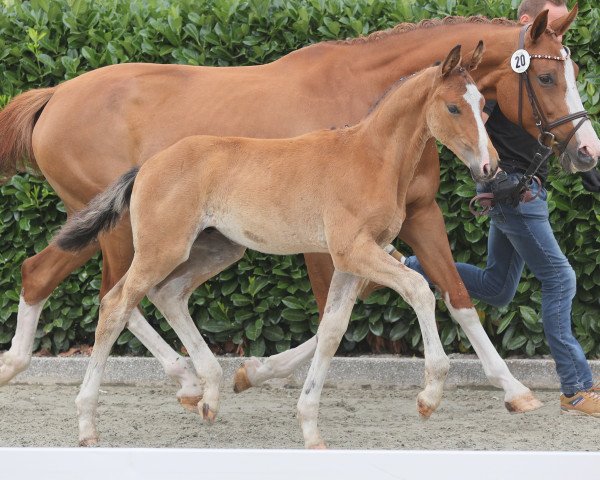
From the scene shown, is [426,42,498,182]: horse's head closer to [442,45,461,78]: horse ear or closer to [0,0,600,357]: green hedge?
[442,45,461,78]: horse ear

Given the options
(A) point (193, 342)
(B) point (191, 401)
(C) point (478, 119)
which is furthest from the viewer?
(B) point (191, 401)

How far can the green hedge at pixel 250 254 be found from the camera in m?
6.20

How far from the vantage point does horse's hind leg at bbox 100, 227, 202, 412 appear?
5.17 m

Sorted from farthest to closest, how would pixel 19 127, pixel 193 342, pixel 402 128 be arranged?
pixel 19 127, pixel 193 342, pixel 402 128

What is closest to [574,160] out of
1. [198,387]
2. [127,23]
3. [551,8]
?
[551,8]

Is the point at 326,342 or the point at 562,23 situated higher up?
the point at 562,23

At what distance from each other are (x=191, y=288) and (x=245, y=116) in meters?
0.92

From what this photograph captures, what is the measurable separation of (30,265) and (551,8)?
3.09m

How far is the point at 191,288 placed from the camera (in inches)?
199

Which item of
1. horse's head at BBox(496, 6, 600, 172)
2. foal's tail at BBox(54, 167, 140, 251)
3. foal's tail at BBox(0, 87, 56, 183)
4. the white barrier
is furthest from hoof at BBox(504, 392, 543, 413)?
foal's tail at BBox(0, 87, 56, 183)

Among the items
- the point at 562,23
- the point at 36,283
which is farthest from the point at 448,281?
the point at 36,283

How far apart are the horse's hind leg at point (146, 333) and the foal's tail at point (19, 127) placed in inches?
32.9

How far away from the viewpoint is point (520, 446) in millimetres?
4844

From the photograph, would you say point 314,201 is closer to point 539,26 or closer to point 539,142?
point 539,142
